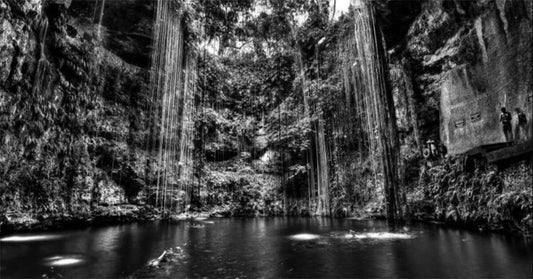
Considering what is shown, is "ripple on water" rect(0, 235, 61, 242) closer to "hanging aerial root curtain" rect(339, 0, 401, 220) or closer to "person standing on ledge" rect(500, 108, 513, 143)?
"hanging aerial root curtain" rect(339, 0, 401, 220)

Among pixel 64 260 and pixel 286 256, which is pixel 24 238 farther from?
pixel 286 256

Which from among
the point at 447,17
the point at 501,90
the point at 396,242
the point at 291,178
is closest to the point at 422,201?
the point at 501,90

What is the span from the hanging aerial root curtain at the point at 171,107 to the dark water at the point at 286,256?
765cm

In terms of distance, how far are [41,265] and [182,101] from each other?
1303 cm

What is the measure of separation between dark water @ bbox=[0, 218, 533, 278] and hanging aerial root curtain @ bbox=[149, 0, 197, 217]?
25.1 feet

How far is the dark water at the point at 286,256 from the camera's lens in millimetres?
3697

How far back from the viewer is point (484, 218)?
715 cm

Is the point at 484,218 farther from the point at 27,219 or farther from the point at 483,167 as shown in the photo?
the point at 27,219

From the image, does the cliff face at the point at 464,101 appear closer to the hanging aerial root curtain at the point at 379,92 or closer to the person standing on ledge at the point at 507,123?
the person standing on ledge at the point at 507,123

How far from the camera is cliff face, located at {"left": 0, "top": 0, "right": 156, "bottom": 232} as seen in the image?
24.5 ft

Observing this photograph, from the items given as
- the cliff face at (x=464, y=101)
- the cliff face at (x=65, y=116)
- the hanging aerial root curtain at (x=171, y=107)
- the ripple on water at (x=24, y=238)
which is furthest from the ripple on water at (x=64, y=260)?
the hanging aerial root curtain at (x=171, y=107)

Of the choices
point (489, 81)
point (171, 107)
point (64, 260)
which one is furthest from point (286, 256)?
point (171, 107)

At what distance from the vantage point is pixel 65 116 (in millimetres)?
9969

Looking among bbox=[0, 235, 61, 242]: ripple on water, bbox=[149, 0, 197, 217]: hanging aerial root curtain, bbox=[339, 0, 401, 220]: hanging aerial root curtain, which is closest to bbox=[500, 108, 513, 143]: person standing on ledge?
bbox=[339, 0, 401, 220]: hanging aerial root curtain
